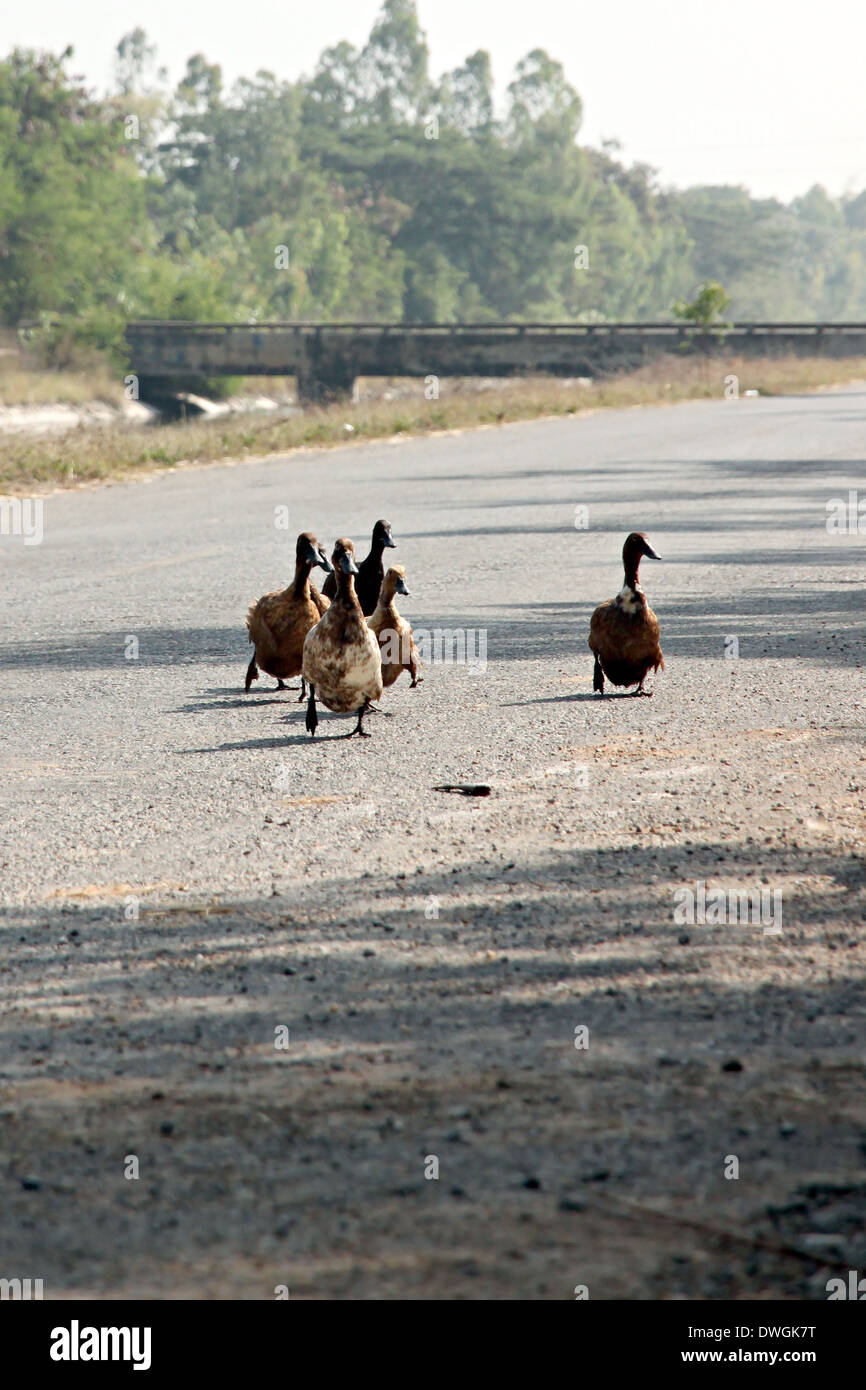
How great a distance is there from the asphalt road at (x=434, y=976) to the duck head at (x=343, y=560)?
89cm

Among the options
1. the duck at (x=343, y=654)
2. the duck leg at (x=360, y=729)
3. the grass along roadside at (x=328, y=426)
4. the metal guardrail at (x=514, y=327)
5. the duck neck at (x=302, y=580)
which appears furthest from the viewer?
the metal guardrail at (x=514, y=327)

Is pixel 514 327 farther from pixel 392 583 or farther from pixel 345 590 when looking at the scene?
pixel 345 590

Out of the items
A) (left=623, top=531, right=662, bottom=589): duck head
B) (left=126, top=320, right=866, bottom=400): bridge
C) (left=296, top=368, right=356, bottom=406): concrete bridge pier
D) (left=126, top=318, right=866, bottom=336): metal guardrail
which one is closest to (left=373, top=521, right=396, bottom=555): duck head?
(left=623, top=531, right=662, bottom=589): duck head

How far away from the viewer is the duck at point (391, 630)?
8.58 metres

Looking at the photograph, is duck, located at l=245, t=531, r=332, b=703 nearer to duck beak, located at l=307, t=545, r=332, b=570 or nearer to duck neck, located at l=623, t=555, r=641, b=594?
duck beak, located at l=307, t=545, r=332, b=570

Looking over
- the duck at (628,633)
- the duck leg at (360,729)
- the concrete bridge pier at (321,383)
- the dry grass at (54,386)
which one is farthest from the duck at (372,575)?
the concrete bridge pier at (321,383)

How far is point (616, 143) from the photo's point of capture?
17250 cm

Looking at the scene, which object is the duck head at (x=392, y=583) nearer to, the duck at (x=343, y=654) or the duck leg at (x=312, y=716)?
the duck at (x=343, y=654)

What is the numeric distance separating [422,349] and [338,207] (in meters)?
62.3

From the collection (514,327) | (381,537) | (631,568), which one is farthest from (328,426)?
(514,327)

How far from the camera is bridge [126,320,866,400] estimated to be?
2808 inches

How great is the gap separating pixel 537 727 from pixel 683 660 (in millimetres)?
2187

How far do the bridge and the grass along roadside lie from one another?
5.34 meters
